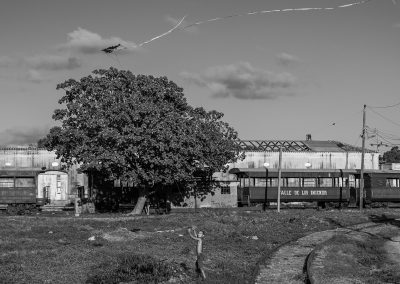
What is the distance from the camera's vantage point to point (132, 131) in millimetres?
36594

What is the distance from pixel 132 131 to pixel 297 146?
4516 centimetres

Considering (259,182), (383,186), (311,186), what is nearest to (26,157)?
(259,182)

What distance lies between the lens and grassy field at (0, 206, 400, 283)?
614 inches

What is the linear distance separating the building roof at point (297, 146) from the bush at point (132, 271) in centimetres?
5332

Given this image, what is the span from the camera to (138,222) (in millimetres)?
32812

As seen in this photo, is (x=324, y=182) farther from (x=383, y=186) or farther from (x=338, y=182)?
(x=383, y=186)

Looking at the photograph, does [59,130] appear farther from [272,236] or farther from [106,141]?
[272,236]

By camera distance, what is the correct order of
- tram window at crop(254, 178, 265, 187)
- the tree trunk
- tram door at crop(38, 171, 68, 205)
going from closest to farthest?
the tree trunk < tram door at crop(38, 171, 68, 205) < tram window at crop(254, 178, 265, 187)

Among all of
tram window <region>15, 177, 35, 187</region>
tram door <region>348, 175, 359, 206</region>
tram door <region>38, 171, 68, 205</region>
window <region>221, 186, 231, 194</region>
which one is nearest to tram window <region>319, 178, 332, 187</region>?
tram door <region>348, 175, 359, 206</region>

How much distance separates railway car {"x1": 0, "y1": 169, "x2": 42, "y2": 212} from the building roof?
32886 millimetres

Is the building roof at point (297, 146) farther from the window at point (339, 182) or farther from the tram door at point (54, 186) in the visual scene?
the tram door at point (54, 186)

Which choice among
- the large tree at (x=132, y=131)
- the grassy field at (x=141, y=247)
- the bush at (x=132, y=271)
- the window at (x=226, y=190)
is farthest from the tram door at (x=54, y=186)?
the bush at (x=132, y=271)

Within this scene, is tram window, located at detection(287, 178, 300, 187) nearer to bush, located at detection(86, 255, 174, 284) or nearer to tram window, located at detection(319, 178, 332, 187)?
tram window, located at detection(319, 178, 332, 187)

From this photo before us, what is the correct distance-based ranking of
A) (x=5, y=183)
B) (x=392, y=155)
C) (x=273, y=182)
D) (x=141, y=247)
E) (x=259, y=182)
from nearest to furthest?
1. (x=141, y=247)
2. (x=5, y=183)
3. (x=259, y=182)
4. (x=273, y=182)
5. (x=392, y=155)
